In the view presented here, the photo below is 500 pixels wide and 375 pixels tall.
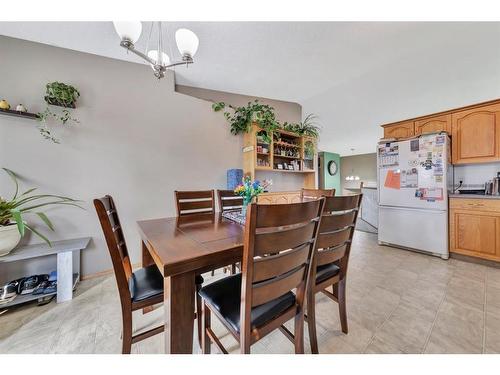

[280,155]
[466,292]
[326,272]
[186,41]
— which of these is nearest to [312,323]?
[326,272]

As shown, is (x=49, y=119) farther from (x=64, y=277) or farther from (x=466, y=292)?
(x=466, y=292)

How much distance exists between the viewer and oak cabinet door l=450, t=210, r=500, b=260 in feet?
7.68

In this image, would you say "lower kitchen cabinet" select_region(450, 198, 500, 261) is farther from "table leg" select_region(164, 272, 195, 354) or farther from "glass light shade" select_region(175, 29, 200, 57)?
"glass light shade" select_region(175, 29, 200, 57)

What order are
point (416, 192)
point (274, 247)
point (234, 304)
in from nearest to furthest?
point (274, 247), point (234, 304), point (416, 192)

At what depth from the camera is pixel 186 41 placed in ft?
4.67

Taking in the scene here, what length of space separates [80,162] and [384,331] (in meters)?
3.26

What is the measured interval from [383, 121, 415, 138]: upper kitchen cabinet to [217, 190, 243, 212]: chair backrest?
3.07 m

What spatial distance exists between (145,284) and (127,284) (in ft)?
0.51

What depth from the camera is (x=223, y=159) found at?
3062 mm

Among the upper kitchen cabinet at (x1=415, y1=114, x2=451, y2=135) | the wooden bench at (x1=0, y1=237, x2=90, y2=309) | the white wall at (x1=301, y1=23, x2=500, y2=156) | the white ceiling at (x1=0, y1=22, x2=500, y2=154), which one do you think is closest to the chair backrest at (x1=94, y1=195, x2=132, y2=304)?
the wooden bench at (x1=0, y1=237, x2=90, y2=309)
